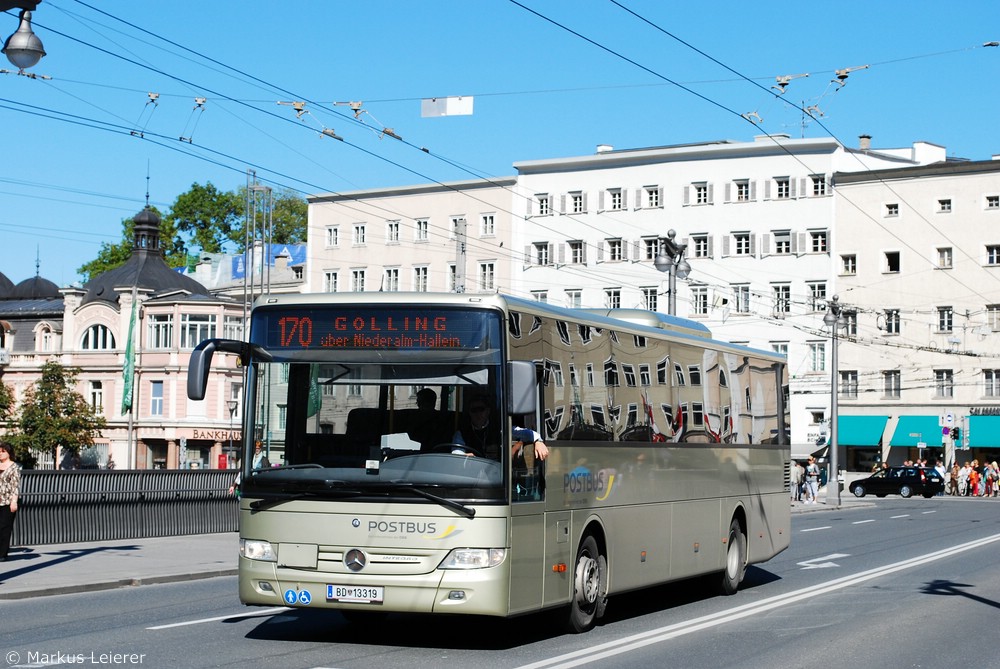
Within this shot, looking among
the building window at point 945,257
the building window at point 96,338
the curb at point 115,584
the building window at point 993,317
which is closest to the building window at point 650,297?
the building window at point 945,257

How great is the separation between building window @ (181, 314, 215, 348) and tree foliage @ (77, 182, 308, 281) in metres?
16.5

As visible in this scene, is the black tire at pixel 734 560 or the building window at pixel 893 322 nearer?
the black tire at pixel 734 560

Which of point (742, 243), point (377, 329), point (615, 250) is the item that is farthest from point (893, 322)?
point (377, 329)

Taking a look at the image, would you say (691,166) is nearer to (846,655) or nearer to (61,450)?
(61,450)

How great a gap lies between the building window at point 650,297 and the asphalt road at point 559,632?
63.0 metres

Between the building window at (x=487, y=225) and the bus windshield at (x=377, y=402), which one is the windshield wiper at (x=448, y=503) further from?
the building window at (x=487, y=225)

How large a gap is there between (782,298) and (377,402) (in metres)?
69.6

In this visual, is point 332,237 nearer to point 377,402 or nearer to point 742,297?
point 742,297

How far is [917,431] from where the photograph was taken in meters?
74.5

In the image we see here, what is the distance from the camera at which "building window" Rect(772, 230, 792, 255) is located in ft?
259

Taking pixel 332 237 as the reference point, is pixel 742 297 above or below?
below

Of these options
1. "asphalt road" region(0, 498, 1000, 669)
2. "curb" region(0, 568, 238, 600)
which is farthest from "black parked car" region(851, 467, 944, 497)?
"curb" region(0, 568, 238, 600)

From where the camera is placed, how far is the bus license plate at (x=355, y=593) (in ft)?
36.9

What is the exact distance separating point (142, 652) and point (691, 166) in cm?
7257
